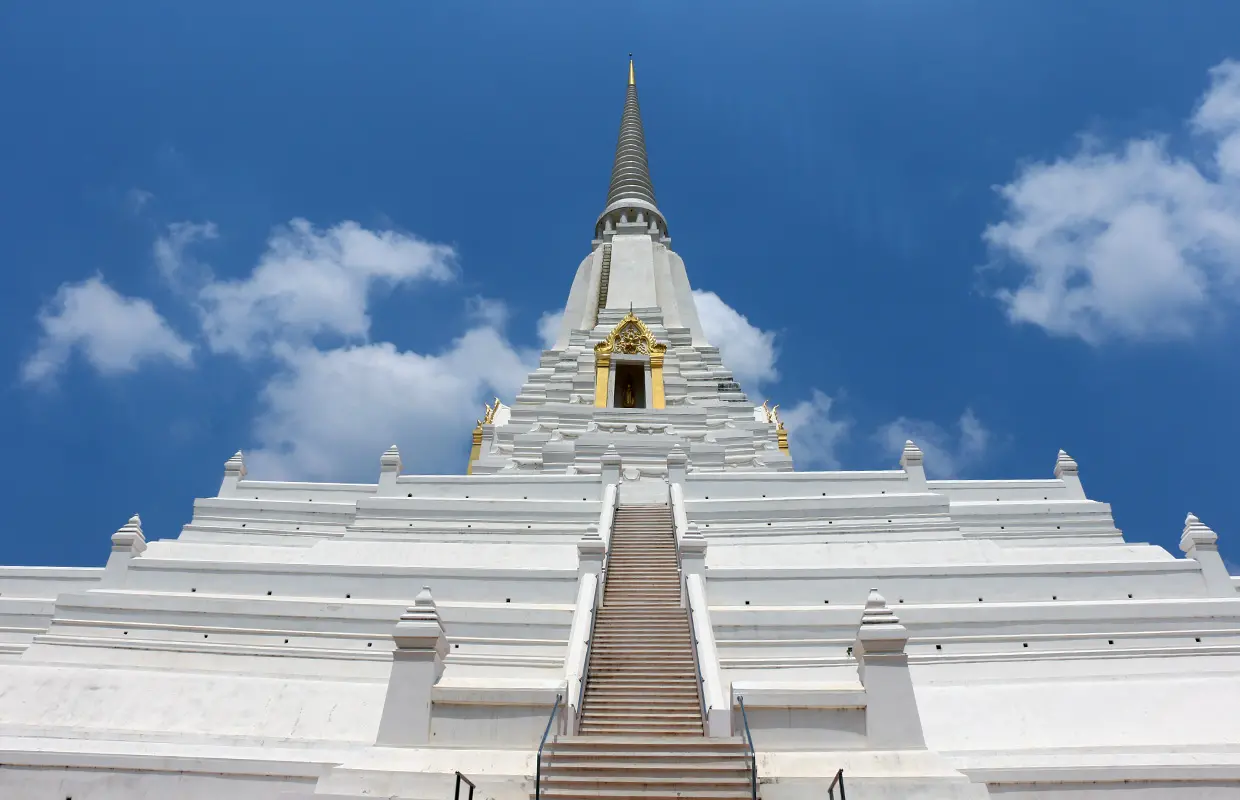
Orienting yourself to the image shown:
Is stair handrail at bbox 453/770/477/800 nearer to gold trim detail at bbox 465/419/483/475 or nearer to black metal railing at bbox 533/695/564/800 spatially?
black metal railing at bbox 533/695/564/800

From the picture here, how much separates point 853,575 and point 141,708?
1322 cm

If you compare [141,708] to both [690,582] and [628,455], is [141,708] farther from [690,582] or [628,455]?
[628,455]

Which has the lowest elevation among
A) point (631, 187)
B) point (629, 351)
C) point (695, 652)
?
point (695, 652)

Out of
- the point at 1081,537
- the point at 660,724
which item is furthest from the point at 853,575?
the point at 1081,537

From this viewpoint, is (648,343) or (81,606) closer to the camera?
(81,606)

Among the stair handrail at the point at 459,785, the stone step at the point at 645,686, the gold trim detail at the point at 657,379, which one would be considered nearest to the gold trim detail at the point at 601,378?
the gold trim detail at the point at 657,379

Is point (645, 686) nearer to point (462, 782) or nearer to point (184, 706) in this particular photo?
point (462, 782)

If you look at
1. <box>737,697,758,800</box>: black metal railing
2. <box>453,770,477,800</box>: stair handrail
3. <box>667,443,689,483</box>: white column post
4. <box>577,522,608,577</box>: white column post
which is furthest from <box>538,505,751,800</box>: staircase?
<box>667,443,689,483</box>: white column post

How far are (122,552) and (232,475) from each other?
285 inches

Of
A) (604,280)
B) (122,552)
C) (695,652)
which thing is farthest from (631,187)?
(695,652)

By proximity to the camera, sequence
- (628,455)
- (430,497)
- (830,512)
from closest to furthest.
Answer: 1. (830,512)
2. (430,497)
3. (628,455)

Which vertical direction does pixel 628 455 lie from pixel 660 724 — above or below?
above

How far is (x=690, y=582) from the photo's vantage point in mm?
14383

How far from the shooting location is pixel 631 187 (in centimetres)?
5294
